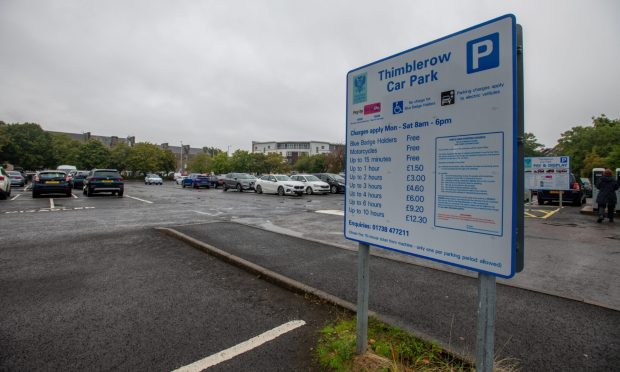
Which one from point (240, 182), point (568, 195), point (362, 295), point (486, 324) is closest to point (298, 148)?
point (240, 182)

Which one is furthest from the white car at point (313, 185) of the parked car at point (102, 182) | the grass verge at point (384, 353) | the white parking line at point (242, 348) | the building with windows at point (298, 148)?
the building with windows at point (298, 148)

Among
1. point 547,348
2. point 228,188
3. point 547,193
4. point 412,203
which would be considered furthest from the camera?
point 228,188

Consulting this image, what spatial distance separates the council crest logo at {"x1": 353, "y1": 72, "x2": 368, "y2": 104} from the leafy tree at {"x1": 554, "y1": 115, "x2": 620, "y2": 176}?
5863cm

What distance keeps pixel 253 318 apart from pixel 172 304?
1085mm

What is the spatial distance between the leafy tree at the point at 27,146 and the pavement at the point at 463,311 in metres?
72.3

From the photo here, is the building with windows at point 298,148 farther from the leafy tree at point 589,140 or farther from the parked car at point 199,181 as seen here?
the parked car at point 199,181

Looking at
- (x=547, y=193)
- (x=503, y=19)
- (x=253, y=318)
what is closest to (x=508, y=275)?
(x=503, y=19)

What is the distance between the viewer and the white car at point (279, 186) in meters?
23.3

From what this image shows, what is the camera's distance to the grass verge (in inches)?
97.9

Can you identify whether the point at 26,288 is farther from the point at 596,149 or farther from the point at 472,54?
the point at 596,149

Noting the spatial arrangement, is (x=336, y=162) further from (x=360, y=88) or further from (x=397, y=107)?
(x=397, y=107)

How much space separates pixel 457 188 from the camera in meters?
1.93

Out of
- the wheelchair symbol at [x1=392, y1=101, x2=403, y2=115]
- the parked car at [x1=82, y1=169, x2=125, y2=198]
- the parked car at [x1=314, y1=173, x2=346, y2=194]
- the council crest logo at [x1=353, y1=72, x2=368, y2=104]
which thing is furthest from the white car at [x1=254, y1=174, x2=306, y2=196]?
the wheelchair symbol at [x1=392, y1=101, x2=403, y2=115]

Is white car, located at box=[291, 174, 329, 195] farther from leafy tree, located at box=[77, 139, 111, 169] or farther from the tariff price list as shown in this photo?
leafy tree, located at box=[77, 139, 111, 169]
